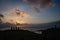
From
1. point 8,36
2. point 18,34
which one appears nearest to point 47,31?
point 18,34

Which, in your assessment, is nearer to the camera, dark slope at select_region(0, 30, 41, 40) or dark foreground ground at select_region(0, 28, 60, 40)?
dark foreground ground at select_region(0, 28, 60, 40)

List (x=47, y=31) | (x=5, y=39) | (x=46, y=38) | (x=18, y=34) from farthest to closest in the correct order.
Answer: (x=18, y=34)
(x=5, y=39)
(x=47, y=31)
(x=46, y=38)

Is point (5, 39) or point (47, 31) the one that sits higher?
point (47, 31)

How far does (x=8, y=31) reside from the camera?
984cm

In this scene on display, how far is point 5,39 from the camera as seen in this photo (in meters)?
9.20

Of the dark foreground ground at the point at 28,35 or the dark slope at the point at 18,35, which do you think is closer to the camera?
the dark foreground ground at the point at 28,35

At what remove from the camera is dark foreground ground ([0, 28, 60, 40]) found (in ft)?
27.4

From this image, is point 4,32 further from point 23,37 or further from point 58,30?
point 58,30

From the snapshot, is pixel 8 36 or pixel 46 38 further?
pixel 8 36

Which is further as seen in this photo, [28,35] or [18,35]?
[28,35]

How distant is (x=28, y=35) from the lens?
388 inches

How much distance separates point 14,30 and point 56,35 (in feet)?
11.7

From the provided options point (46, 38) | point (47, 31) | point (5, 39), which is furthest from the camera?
point (5, 39)

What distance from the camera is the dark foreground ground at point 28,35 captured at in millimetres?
8352
